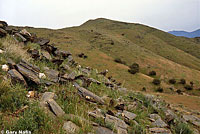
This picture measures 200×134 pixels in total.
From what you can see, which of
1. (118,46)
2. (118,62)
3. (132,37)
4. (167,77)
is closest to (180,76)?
(167,77)

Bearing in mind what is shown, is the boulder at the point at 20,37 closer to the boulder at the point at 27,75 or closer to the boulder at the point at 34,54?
the boulder at the point at 34,54

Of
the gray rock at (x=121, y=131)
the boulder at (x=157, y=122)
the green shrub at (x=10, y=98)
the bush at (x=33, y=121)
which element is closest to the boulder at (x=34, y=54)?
the green shrub at (x=10, y=98)

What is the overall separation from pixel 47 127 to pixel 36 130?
222mm

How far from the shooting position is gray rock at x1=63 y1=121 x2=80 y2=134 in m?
2.38

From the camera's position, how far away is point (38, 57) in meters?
5.82

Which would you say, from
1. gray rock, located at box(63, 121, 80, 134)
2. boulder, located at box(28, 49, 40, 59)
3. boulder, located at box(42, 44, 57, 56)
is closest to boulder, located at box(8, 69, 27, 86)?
gray rock, located at box(63, 121, 80, 134)

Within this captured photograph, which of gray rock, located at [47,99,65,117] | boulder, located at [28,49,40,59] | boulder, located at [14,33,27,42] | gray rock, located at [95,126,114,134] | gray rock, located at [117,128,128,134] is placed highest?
boulder, located at [14,33,27,42]

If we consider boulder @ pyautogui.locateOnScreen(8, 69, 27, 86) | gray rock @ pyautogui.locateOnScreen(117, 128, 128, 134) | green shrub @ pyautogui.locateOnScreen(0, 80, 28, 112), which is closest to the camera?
green shrub @ pyautogui.locateOnScreen(0, 80, 28, 112)

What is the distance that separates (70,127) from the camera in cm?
247

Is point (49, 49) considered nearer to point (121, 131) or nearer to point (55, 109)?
point (55, 109)

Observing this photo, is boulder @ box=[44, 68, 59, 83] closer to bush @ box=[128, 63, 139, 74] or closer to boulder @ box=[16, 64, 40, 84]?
boulder @ box=[16, 64, 40, 84]

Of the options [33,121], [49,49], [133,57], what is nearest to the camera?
[33,121]

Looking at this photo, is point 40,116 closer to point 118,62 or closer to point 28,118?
point 28,118

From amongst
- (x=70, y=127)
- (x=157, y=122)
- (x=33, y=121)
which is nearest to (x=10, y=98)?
(x=33, y=121)
